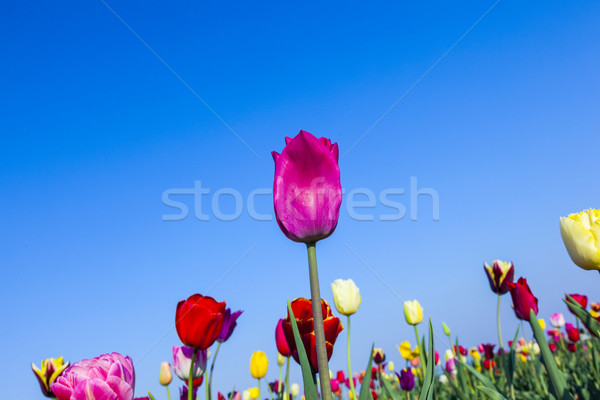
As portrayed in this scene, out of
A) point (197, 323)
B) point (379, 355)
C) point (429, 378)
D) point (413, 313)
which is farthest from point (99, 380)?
point (379, 355)

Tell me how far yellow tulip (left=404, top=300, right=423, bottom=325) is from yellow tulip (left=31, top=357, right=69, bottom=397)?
1987mm

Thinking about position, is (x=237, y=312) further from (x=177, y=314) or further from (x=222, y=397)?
(x=222, y=397)

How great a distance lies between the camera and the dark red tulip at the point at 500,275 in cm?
287

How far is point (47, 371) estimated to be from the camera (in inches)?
95.3

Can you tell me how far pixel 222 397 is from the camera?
8.57 ft

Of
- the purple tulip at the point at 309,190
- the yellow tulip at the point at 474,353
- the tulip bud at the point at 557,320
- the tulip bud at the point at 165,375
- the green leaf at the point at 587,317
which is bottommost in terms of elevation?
the yellow tulip at the point at 474,353

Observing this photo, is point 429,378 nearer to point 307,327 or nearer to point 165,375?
point 307,327

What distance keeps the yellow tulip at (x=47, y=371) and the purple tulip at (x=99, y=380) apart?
3.96 ft

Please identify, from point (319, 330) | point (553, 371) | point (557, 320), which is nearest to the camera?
point (319, 330)

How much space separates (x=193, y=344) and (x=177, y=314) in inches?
5.2

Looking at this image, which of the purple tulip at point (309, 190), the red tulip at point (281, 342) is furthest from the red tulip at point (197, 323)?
the purple tulip at point (309, 190)

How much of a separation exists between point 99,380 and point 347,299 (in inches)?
54.8

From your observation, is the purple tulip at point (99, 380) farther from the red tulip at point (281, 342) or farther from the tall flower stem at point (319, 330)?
the red tulip at point (281, 342)

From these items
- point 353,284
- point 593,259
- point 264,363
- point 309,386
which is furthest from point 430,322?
point 264,363
